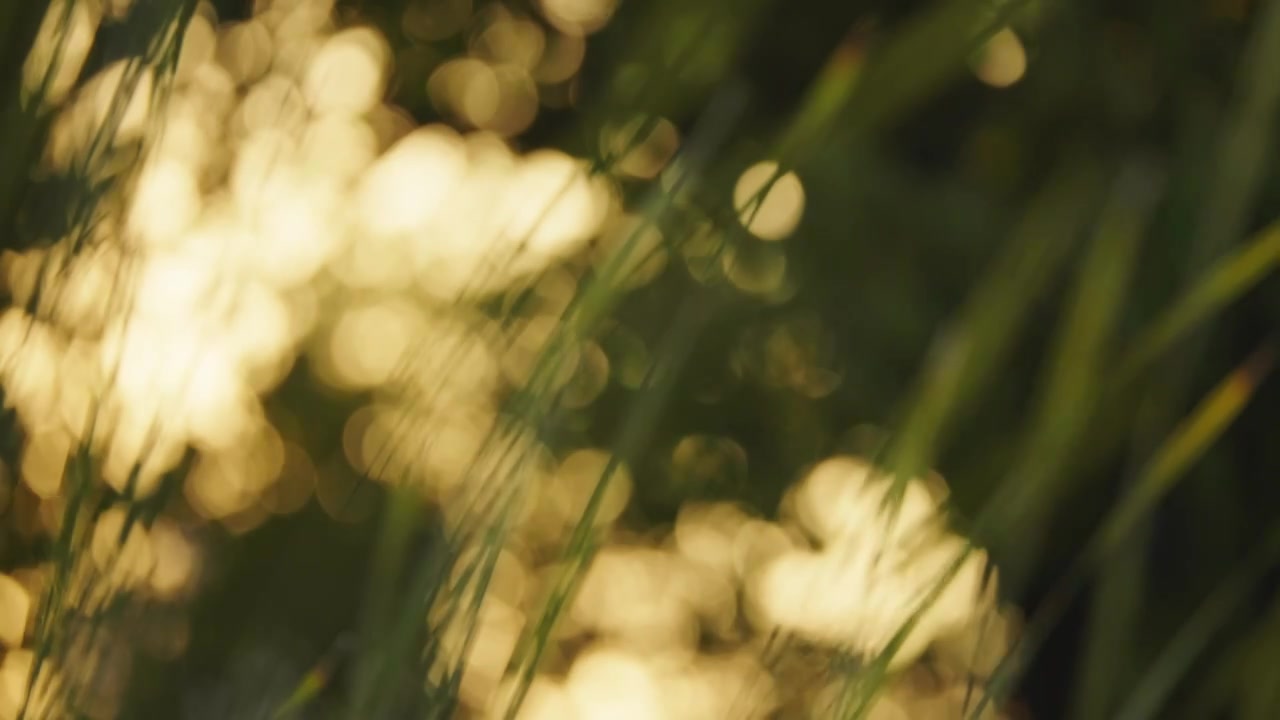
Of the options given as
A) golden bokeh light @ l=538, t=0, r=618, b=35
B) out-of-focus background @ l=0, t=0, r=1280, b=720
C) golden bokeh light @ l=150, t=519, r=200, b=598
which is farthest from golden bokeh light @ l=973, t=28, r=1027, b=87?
golden bokeh light @ l=150, t=519, r=200, b=598

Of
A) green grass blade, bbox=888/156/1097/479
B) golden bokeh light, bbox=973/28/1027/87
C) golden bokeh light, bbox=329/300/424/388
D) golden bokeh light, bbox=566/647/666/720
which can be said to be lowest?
golden bokeh light, bbox=566/647/666/720

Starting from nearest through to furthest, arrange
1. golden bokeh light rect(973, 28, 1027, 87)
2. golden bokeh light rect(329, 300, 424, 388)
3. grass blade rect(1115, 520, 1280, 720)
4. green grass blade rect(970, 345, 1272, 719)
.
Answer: green grass blade rect(970, 345, 1272, 719) < grass blade rect(1115, 520, 1280, 720) < golden bokeh light rect(973, 28, 1027, 87) < golden bokeh light rect(329, 300, 424, 388)

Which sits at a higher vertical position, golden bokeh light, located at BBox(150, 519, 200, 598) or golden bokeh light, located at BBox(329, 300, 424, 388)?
golden bokeh light, located at BBox(150, 519, 200, 598)

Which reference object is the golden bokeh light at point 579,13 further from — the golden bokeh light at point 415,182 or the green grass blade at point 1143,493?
the green grass blade at point 1143,493

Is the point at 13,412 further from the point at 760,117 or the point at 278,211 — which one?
the point at 760,117

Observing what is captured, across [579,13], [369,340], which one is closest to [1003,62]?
[579,13]

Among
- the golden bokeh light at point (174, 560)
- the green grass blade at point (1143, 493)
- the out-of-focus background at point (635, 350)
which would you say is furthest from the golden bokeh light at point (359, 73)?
the green grass blade at point (1143, 493)

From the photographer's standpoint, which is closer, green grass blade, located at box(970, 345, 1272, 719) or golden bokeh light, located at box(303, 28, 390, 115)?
green grass blade, located at box(970, 345, 1272, 719)

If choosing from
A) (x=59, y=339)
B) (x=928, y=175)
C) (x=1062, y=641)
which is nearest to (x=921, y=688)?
(x=1062, y=641)

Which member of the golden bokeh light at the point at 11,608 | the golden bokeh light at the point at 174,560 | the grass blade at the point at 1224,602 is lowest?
the golden bokeh light at the point at 174,560

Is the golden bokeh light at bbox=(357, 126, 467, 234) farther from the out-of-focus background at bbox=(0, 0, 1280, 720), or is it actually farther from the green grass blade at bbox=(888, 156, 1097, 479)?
the green grass blade at bbox=(888, 156, 1097, 479)

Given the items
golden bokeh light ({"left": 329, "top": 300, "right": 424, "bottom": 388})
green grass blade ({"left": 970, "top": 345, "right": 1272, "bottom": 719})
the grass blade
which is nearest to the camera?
green grass blade ({"left": 970, "top": 345, "right": 1272, "bottom": 719})

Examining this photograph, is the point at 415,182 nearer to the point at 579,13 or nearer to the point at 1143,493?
the point at 579,13

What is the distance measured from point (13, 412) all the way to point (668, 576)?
30 cm
